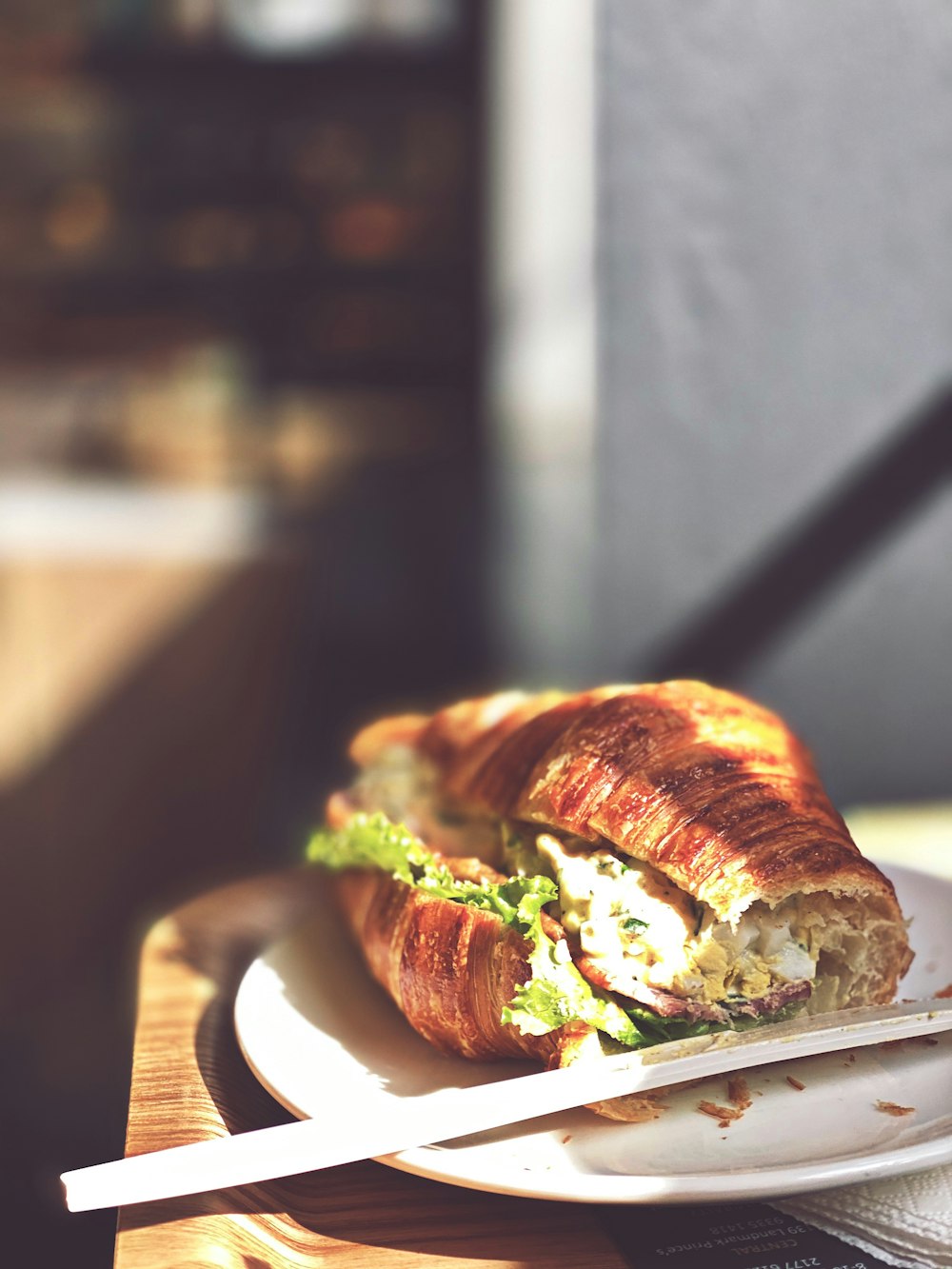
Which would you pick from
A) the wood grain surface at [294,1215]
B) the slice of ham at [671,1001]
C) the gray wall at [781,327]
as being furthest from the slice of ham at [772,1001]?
the gray wall at [781,327]

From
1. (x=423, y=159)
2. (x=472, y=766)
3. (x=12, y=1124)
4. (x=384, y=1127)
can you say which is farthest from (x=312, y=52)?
(x=384, y=1127)

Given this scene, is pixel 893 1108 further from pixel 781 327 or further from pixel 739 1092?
pixel 781 327

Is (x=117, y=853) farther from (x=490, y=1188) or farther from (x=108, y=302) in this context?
(x=108, y=302)

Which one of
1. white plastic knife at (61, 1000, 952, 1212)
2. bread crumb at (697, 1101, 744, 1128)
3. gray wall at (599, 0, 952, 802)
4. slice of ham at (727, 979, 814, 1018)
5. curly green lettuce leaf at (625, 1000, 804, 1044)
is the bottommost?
bread crumb at (697, 1101, 744, 1128)

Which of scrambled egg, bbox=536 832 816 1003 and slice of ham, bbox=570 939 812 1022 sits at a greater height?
scrambled egg, bbox=536 832 816 1003

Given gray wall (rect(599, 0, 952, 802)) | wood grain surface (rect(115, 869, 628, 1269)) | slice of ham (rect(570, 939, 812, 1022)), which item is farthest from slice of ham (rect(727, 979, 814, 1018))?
gray wall (rect(599, 0, 952, 802))

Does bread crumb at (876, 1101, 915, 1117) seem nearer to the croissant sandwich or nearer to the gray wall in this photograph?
the croissant sandwich
